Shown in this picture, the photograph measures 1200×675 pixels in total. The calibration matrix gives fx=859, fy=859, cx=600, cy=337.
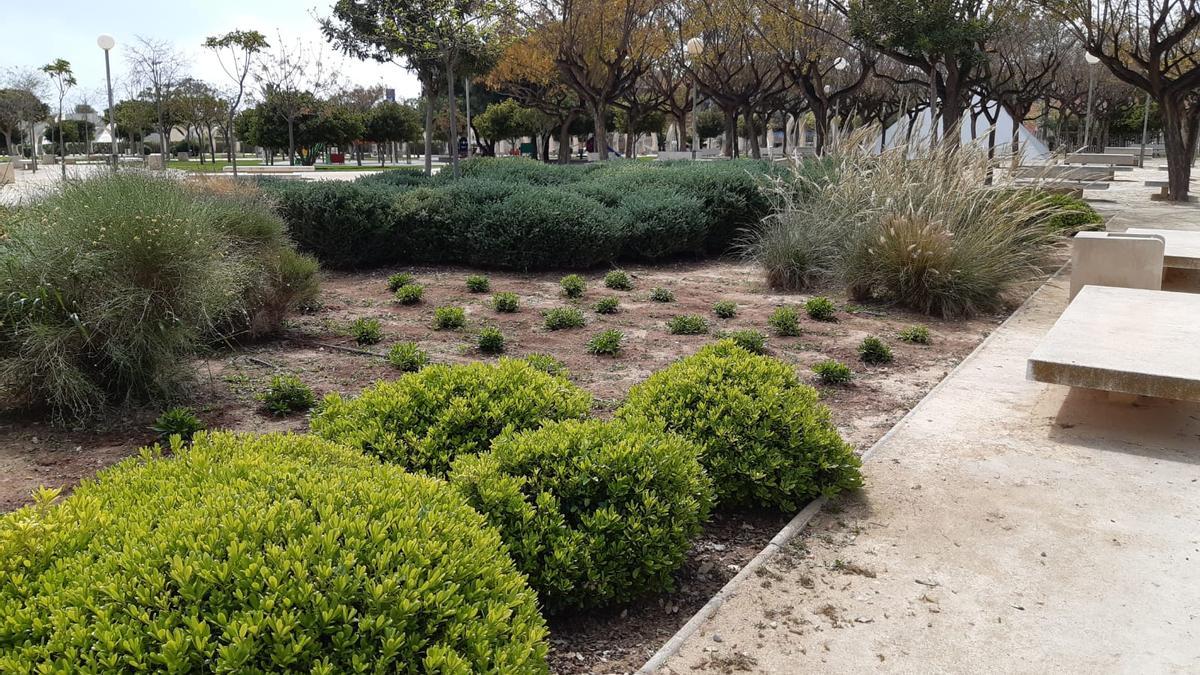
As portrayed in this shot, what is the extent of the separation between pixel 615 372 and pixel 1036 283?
6467 millimetres

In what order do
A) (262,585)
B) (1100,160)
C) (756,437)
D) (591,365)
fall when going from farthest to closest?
1. (1100,160)
2. (591,365)
3. (756,437)
4. (262,585)

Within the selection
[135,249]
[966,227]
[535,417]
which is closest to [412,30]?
[966,227]

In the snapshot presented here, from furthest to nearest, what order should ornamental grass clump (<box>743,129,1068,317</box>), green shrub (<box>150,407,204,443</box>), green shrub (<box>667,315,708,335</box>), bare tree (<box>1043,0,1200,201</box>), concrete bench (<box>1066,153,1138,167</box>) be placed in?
1. concrete bench (<box>1066,153,1138,167</box>)
2. bare tree (<box>1043,0,1200,201</box>)
3. ornamental grass clump (<box>743,129,1068,317</box>)
4. green shrub (<box>667,315,708,335</box>)
5. green shrub (<box>150,407,204,443</box>)

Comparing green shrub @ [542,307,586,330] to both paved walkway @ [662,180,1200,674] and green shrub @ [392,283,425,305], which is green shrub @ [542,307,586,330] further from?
paved walkway @ [662,180,1200,674]

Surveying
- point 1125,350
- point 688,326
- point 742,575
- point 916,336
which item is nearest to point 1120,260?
point 916,336

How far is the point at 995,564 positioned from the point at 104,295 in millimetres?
4516

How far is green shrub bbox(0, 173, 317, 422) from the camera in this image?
14.8 ft

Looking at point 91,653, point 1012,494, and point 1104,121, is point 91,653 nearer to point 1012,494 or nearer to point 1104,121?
point 1012,494

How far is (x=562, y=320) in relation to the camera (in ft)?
24.0

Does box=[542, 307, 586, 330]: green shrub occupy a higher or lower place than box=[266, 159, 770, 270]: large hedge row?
lower

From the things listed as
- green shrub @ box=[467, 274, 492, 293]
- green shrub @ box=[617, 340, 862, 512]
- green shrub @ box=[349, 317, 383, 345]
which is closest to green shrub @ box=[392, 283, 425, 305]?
green shrub @ box=[467, 274, 492, 293]

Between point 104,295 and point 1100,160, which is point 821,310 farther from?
point 1100,160

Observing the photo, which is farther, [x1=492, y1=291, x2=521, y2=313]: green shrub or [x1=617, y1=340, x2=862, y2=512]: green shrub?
[x1=492, y1=291, x2=521, y2=313]: green shrub

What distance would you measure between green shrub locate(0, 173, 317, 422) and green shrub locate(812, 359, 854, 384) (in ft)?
12.6
